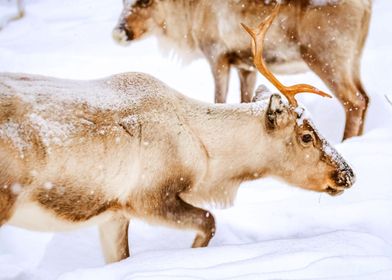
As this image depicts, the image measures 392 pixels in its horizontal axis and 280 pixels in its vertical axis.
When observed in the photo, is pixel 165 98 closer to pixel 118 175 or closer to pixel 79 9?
pixel 118 175

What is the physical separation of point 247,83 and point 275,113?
259 centimetres

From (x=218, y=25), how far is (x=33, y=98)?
289 cm

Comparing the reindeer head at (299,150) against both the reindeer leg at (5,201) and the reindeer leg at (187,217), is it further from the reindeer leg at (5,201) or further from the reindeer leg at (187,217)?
the reindeer leg at (5,201)

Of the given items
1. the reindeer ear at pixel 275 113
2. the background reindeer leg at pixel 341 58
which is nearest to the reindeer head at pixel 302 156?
the reindeer ear at pixel 275 113

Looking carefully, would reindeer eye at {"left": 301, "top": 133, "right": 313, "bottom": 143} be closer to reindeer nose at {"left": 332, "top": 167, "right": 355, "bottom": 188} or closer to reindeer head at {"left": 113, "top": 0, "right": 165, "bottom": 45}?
reindeer nose at {"left": 332, "top": 167, "right": 355, "bottom": 188}

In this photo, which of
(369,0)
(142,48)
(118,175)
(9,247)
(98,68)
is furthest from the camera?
(142,48)

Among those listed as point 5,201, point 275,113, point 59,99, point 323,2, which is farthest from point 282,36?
point 5,201

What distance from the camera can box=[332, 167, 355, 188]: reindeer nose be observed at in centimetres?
314

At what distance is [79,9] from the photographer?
36.5 ft

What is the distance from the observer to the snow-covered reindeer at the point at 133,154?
2516 mm

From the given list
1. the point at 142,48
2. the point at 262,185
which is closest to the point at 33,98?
the point at 262,185


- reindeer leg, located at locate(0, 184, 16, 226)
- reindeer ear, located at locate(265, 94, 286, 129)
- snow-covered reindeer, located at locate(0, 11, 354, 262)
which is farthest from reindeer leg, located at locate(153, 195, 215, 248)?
reindeer leg, located at locate(0, 184, 16, 226)

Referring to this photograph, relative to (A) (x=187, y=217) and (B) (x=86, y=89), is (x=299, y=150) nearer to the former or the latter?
(A) (x=187, y=217)

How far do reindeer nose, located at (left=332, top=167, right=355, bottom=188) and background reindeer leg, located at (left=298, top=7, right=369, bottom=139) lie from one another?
5.53 feet
